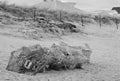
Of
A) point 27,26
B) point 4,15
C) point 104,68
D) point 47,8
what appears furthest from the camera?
point 47,8

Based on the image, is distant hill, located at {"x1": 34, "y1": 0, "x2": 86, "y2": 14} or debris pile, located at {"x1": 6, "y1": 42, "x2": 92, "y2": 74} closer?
debris pile, located at {"x1": 6, "y1": 42, "x2": 92, "y2": 74}

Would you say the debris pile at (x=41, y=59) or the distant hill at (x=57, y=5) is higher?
the distant hill at (x=57, y=5)

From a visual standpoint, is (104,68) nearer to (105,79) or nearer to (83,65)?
(83,65)

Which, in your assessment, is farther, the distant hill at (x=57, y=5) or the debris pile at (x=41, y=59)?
the distant hill at (x=57, y=5)

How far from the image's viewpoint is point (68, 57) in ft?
16.3

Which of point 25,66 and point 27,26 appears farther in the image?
point 27,26

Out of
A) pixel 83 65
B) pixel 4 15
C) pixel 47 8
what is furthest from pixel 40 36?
pixel 47 8

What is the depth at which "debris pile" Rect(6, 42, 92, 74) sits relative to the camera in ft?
15.3

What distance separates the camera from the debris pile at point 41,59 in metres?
4.65

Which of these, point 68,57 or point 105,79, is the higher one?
point 68,57

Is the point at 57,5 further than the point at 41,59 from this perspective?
Yes

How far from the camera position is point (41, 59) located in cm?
471

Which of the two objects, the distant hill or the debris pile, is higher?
the distant hill

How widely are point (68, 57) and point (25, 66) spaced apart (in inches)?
39.5
